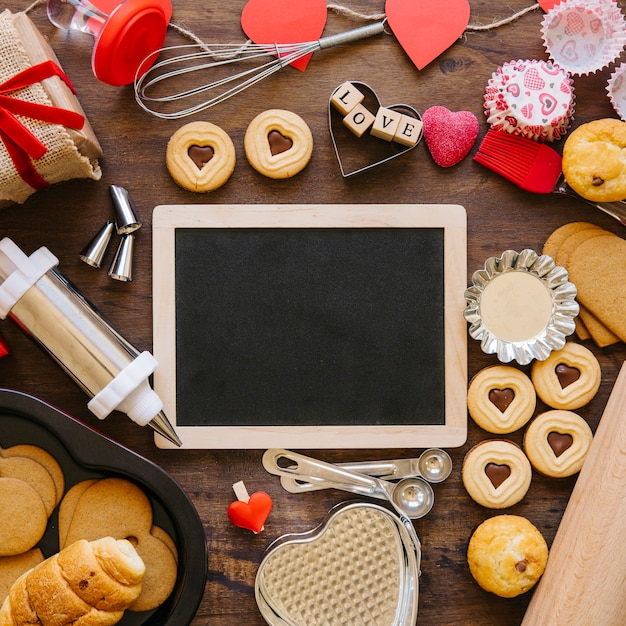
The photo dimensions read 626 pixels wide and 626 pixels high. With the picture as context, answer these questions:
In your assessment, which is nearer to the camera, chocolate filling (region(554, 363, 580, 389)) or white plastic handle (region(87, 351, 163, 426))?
white plastic handle (region(87, 351, 163, 426))

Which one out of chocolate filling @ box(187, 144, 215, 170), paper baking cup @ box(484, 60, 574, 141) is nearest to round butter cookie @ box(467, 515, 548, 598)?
paper baking cup @ box(484, 60, 574, 141)

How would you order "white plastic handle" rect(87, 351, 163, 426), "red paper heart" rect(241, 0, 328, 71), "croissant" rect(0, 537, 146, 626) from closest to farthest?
"croissant" rect(0, 537, 146, 626) → "white plastic handle" rect(87, 351, 163, 426) → "red paper heart" rect(241, 0, 328, 71)

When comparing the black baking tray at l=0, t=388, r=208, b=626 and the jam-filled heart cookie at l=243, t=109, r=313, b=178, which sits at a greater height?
the jam-filled heart cookie at l=243, t=109, r=313, b=178

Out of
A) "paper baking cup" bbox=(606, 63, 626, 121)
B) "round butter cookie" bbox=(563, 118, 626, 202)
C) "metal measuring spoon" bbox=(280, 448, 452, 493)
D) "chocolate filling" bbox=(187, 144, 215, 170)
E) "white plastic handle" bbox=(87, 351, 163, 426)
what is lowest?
"metal measuring spoon" bbox=(280, 448, 452, 493)

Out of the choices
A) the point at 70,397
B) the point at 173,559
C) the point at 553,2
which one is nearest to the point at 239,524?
the point at 173,559

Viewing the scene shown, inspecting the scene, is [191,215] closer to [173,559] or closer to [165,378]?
[165,378]

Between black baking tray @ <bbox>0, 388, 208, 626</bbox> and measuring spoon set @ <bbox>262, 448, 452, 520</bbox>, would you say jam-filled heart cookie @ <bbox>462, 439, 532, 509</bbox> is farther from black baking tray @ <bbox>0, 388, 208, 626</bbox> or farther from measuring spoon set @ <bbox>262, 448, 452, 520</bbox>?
black baking tray @ <bbox>0, 388, 208, 626</bbox>

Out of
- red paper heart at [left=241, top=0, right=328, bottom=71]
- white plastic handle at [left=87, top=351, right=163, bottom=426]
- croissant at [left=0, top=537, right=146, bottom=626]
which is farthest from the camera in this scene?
red paper heart at [left=241, top=0, right=328, bottom=71]

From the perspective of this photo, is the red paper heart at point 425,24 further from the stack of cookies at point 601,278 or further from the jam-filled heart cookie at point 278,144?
the stack of cookies at point 601,278
